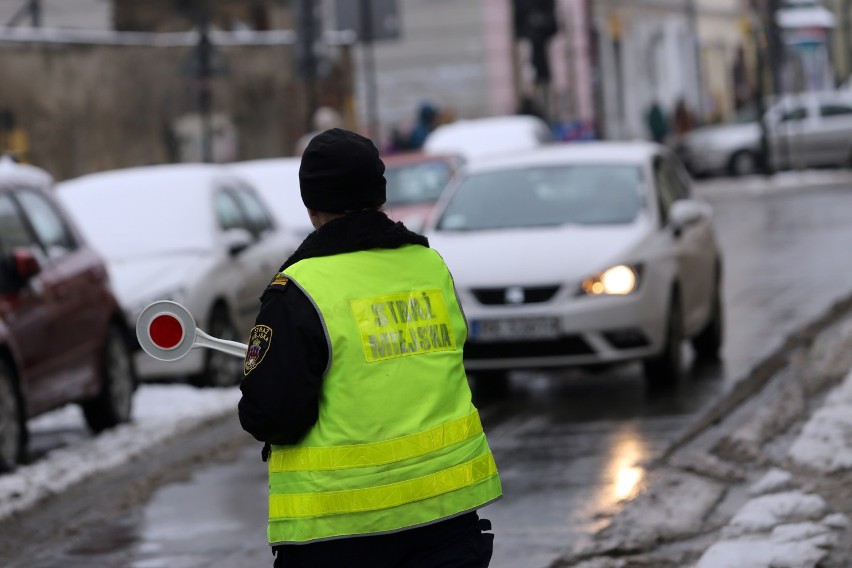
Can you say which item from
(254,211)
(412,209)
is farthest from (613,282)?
(412,209)

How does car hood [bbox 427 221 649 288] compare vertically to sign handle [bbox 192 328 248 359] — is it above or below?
below

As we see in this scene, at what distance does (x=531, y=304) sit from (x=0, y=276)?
2997 mm

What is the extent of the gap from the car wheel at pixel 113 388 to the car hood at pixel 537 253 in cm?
200

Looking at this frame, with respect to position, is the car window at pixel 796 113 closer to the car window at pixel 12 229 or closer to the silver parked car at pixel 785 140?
the silver parked car at pixel 785 140

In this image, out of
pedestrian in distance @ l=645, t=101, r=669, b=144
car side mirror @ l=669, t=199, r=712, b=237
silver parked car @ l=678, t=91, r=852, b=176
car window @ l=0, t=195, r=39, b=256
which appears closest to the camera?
car window @ l=0, t=195, r=39, b=256

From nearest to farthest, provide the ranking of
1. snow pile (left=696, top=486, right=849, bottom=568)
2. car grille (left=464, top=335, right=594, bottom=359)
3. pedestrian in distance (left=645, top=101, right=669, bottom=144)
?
snow pile (left=696, top=486, right=849, bottom=568) → car grille (left=464, top=335, right=594, bottom=359) → pedestrian in distance (left=645, top=101, right=669, bottom=144)

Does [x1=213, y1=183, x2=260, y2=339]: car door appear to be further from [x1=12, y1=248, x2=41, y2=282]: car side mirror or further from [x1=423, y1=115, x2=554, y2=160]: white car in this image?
[x1=423, y1=115, x2=554, y2=160]: white car

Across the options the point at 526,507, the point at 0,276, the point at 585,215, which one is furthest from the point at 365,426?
the point at 585,215

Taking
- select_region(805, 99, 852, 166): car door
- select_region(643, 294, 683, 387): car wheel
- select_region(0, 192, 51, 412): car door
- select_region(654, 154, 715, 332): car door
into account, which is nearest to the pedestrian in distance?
select_region(805, 99, 852, 166): car door

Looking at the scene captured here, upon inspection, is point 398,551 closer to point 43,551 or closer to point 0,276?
point 43,551

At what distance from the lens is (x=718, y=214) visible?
31.2 metres

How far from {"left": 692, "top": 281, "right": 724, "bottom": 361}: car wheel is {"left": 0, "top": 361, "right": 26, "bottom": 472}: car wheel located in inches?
191

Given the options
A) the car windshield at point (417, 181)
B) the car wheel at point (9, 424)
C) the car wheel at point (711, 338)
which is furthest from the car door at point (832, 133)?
the car wheel at point (9, 424)

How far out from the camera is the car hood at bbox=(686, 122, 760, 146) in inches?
1734
